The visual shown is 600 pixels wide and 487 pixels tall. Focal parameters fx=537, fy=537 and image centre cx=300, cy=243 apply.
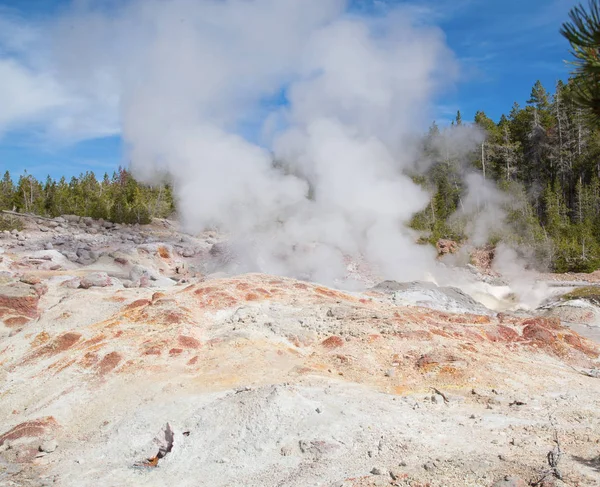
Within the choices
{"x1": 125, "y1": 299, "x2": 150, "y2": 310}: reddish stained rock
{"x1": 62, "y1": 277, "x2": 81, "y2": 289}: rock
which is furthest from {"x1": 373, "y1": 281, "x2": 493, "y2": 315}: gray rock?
{"x1": 62, "y1": 277, "x2": 81, "y2": 289}: rock

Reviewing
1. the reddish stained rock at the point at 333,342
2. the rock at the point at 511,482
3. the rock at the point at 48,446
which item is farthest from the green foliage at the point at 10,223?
the rock at the point at 511,482

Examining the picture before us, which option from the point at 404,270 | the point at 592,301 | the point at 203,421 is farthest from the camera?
the point at 404,270

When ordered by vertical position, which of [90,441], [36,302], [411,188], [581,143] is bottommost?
[90,441]

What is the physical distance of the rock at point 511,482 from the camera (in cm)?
563

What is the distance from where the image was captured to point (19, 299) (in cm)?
1550

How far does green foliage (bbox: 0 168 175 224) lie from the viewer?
5044cm

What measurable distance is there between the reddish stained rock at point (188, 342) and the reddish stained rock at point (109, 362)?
4.16 ft

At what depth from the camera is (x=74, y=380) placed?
10117 millimetres

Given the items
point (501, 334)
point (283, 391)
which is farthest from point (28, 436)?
point (501, 334)

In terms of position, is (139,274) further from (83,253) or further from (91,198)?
(91,198)

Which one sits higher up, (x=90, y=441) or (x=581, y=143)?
(x=581, y=143)

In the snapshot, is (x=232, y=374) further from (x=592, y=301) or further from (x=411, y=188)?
(x=411, y=188)

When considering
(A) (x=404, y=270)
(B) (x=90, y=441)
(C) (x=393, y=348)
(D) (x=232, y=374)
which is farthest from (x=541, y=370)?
(A) (x=404, y=270)

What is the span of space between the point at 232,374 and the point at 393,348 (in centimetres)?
353
